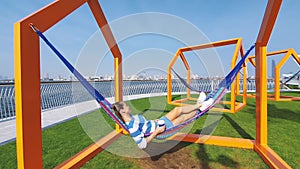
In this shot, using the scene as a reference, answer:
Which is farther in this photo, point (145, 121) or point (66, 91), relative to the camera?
point (66, 91)

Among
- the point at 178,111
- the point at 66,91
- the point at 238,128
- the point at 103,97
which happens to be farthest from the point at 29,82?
the point at 66,91

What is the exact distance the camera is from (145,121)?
78.5 inches

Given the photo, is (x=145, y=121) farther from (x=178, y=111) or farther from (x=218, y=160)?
(x=218, y=160)

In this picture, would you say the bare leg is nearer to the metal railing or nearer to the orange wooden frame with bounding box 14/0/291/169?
the orange wooden frame with bounding box 14/0/291/169

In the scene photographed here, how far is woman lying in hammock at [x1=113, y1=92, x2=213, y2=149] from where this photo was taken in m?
1.72

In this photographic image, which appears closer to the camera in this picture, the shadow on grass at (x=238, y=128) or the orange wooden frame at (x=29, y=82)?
the orange wooden frame at (x=29, y=82)

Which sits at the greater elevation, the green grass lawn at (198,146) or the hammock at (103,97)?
the hammock at (103,97)

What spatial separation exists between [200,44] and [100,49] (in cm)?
347

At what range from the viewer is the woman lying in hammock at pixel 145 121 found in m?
1.72

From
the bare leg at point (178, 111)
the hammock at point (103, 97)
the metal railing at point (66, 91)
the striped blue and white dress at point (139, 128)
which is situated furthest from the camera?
the metal railing at point (66, 91)

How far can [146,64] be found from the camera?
4.36 meters

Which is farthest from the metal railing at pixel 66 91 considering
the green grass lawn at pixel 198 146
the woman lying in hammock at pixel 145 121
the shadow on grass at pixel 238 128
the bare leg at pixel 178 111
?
the shadow on grass at pixel 238 128

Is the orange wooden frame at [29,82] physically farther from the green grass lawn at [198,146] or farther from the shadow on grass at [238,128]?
the shadow on grass at [238,128]

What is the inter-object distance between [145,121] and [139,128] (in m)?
0.18
